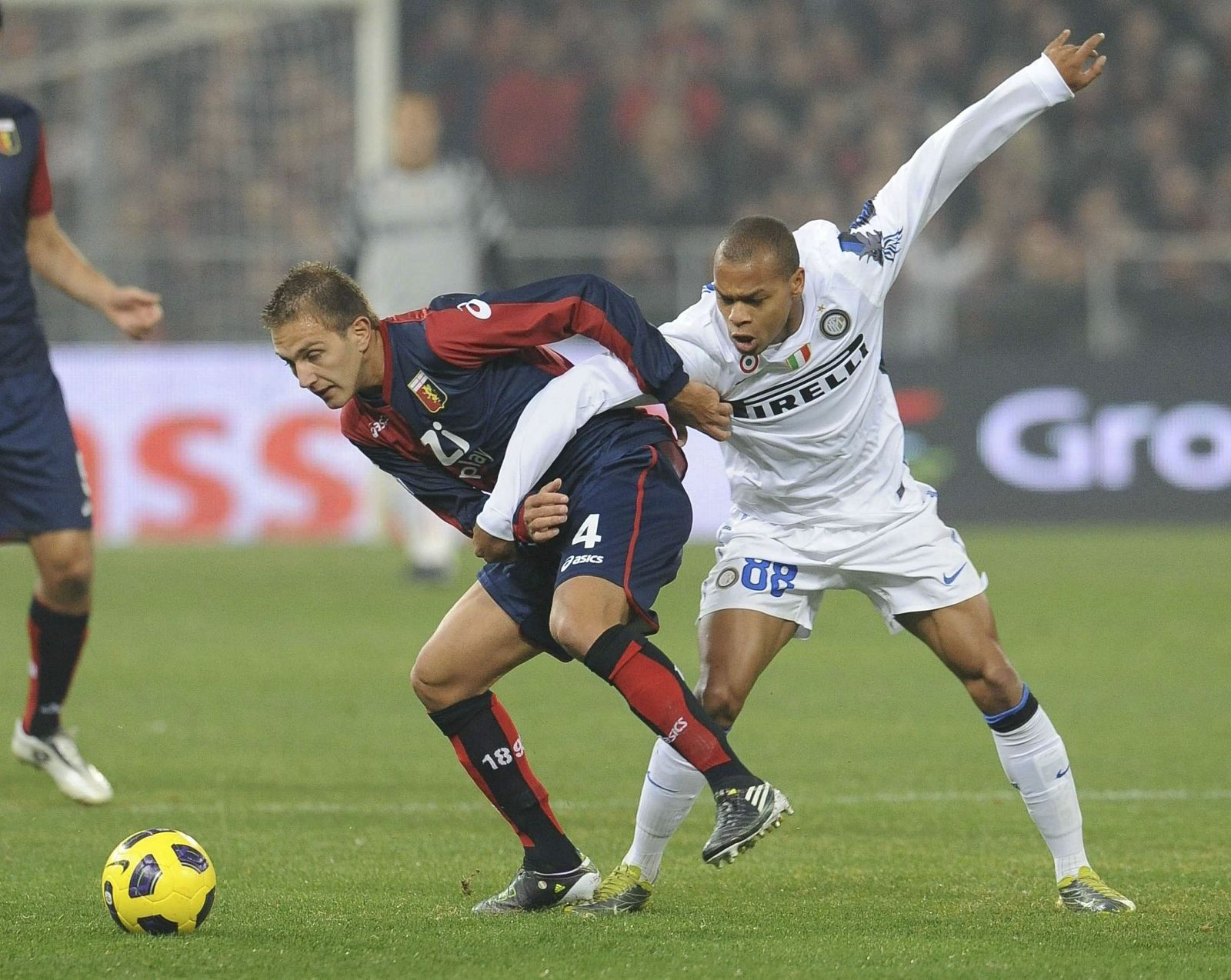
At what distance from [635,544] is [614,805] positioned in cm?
190

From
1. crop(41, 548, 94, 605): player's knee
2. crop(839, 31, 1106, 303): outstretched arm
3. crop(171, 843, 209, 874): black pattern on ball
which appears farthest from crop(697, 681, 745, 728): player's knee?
crop(41, 548, 94, 605): player's knee

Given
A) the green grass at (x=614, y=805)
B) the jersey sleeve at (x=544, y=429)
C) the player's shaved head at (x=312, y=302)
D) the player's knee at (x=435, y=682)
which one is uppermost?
the player's shaved head at (x=312, y=302)

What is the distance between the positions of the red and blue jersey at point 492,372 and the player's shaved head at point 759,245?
25 cm

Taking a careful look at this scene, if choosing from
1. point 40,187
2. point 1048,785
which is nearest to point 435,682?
point 1048,785

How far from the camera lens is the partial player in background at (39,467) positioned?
256 inches

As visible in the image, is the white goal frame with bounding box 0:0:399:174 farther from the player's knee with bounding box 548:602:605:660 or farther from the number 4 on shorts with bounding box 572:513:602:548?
the player's knee with bounding box 548:602:605:660

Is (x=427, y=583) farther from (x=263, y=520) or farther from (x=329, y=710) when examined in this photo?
(x=329, y=710)

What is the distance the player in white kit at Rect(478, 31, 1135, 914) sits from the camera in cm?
475

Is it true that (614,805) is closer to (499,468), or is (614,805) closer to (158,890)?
(499,468)

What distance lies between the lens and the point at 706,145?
19219mm

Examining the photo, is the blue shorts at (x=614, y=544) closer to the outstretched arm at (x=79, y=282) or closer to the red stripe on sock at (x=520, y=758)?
the red stripe on sock at (x=520, y=758)

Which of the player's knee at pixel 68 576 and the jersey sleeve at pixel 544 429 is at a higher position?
the jersey sleeve at pixel 544 429

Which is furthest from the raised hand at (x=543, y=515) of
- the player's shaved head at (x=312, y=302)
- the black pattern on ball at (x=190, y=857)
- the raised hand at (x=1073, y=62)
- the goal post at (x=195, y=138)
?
the goal post at (x=195, y=138)

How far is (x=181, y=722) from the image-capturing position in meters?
7.97
